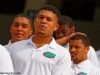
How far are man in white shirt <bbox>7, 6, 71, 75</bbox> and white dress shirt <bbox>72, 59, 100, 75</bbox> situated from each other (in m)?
0.99

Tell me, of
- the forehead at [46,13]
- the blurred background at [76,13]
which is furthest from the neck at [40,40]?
the blurred background at [76,13]

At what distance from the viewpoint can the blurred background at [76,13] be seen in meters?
→ 16.2

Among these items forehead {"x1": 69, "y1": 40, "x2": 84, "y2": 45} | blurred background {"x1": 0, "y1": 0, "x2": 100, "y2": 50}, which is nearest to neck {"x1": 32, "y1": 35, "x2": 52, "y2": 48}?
forehead {"x1": 69, "y1": 40, "x2": 84, "y2": 45}

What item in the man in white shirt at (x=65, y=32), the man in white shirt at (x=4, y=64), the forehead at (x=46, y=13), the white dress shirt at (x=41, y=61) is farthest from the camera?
the man in white shirt at (x=65, y=32)

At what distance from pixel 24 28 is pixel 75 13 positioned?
10.0m

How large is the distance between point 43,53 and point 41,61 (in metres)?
0.13

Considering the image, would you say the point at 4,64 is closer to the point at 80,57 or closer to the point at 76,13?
the point at 80,57

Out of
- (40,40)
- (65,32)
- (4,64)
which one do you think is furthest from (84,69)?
(4,64)

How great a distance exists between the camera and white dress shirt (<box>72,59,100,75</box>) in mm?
6766

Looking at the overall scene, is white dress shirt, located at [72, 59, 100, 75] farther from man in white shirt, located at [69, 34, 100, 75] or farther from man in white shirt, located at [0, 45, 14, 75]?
man in white shirt, located at [0, 45, 14, 75]

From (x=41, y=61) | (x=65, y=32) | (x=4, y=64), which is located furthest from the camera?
(x=65, y=32)

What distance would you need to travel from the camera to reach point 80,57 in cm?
694

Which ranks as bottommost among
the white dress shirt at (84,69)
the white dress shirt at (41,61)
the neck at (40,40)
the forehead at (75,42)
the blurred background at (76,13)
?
the blurred background at (76,13)

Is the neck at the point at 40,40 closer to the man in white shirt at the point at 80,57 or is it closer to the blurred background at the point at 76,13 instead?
the man in white shirt at the point at 80,57
